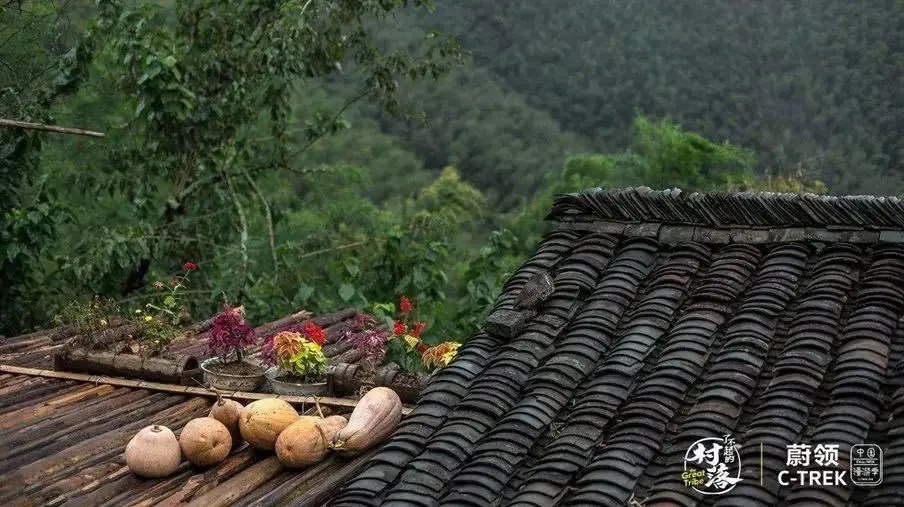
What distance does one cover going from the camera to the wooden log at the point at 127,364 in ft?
19.9

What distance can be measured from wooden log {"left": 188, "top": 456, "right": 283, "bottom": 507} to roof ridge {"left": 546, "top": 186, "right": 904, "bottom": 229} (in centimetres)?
192

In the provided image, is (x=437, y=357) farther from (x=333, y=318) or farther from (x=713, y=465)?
(x=713, y=465)

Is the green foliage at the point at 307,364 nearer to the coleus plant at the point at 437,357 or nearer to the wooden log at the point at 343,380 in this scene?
the wooden log at the point at 343,380

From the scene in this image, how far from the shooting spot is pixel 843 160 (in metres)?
17.4

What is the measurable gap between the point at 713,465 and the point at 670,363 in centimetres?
63

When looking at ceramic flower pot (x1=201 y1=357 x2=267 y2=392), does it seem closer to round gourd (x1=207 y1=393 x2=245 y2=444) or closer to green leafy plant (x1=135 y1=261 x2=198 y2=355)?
green leafy plant (x1=135 y1=261 x2=198 y2=355)

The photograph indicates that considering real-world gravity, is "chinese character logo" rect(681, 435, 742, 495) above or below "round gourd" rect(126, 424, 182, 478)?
above

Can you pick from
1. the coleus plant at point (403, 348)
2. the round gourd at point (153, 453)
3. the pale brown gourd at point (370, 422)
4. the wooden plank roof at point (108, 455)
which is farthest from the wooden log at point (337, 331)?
the round gourd at point (153, 453)

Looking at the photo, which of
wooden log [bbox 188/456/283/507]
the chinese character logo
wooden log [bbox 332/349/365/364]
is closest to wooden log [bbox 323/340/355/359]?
wooden log [bbox 332/349/365/364]

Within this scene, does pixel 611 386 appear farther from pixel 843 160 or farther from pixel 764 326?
pixel 843 160

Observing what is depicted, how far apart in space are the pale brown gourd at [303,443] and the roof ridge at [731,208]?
163 centimetres

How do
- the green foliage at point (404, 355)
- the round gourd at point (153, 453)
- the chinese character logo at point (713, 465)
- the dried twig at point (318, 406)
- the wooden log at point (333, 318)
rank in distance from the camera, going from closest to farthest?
1. the chinese character logo at point (713, 465)
2. the round gourd at point (153, 453)
3. the dried twig at point (318, 406)
4. the green foliage at point (404, 355)
5. the wooden log at point (333, 318)

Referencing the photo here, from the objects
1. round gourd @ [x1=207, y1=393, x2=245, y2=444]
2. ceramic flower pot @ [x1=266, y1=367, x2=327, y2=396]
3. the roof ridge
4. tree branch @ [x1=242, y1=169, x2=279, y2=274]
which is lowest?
round gourd @ [x1=207, y1=393, x2=245, y2=444]

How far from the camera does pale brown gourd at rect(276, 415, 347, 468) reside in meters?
4.67
